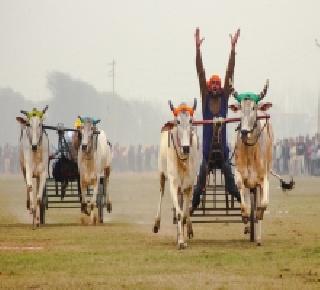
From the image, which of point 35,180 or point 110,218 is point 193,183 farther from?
point 110,218

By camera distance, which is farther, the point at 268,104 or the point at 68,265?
the point at 268,104

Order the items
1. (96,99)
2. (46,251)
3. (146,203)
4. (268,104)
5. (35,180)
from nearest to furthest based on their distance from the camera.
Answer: (46,251), (268,104), (35,180), (146,203), (96,99)

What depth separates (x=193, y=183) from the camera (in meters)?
22.8

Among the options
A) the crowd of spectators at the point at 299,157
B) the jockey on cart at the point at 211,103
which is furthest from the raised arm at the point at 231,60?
the crowd of spectators at the point at 299,157

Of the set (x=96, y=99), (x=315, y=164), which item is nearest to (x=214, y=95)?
(x=315, y=164)

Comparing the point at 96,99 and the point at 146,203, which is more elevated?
the point at 96,99

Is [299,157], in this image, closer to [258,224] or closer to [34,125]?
[34,125]

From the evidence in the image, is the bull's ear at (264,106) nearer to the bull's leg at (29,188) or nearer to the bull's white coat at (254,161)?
the bull's white coat at (254,161)

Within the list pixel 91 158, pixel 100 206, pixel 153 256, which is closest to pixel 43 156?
pixel 91 158

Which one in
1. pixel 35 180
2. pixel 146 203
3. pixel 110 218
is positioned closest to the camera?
pixel 35 180

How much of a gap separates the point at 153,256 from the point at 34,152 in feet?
31.6

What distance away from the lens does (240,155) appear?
74.4ft

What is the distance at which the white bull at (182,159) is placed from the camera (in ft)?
72.1

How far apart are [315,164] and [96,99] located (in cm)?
8406
